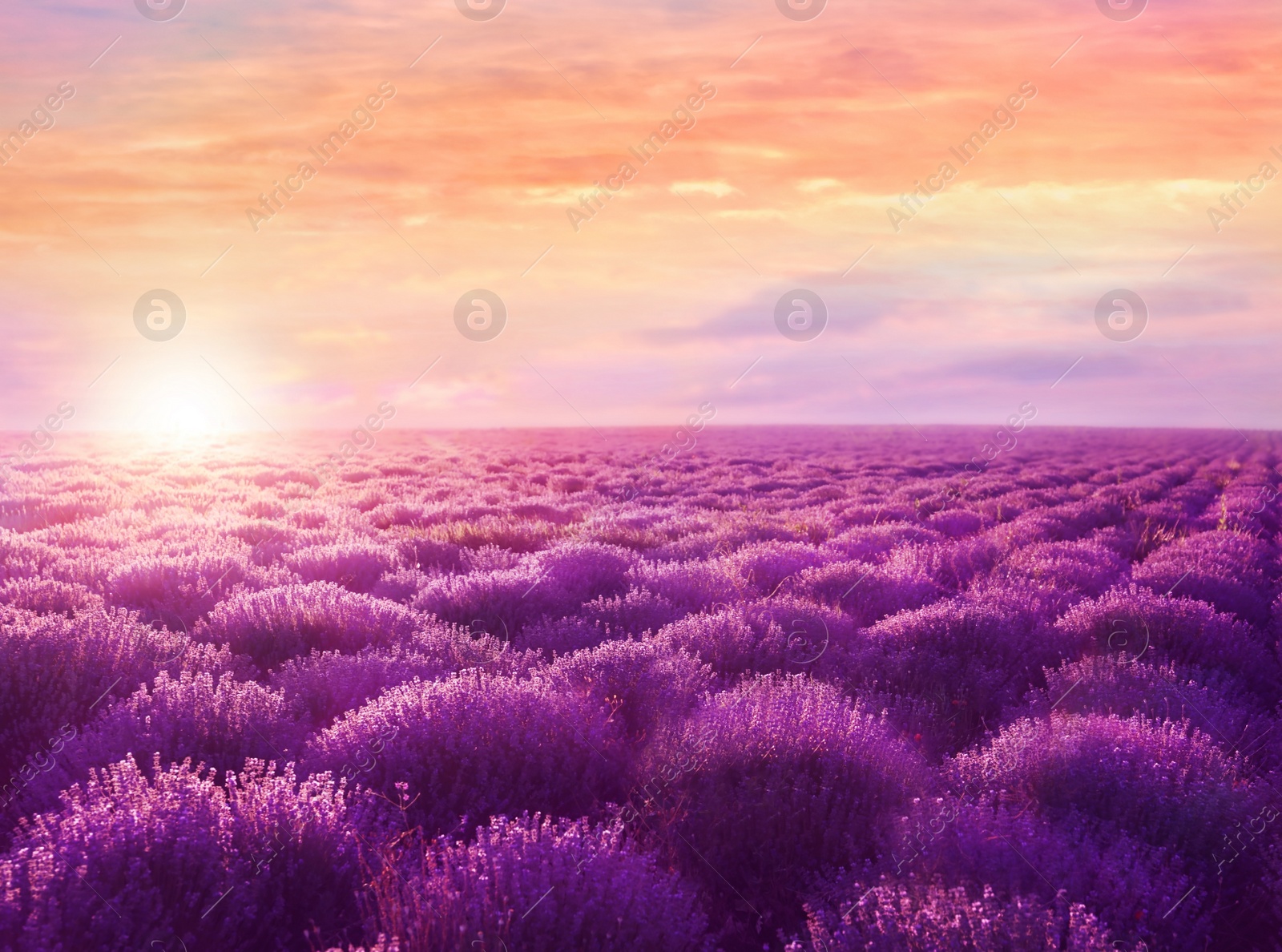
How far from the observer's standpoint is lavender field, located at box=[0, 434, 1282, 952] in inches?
83.5

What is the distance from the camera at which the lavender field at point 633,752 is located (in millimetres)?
2121

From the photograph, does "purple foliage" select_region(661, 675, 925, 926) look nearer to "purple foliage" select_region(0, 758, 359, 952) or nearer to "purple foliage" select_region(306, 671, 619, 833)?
"purple foliage" select_region(306, 671, 619, 833)

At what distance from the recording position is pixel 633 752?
3375 mm

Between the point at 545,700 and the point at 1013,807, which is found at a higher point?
the point at 545,700

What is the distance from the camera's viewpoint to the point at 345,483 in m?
15.9

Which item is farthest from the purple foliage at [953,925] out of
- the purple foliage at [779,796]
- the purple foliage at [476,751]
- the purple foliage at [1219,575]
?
the purple foliage at [1219,575]

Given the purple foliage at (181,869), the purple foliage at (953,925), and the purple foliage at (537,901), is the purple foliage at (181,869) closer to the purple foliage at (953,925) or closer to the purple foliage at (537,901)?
the purple foliage at (537,901)

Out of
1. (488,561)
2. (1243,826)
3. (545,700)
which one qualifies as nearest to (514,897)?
(545,700)

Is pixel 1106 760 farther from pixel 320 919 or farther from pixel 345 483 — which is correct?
→ pixel 345 483

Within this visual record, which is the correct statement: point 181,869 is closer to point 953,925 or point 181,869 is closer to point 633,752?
point 633,752

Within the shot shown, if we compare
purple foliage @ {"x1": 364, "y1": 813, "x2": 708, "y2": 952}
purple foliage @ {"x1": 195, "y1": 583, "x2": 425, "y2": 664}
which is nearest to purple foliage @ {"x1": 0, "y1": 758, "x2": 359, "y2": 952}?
purple foliage @ {"x1": 364, "y1": 813, "x2": 708, "y2": 952}

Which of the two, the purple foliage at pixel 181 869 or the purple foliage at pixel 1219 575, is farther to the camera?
the purple foliage at pixel 1219 575

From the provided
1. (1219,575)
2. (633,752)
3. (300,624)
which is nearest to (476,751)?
(633,752)

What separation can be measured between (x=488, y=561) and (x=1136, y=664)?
15.6ft
